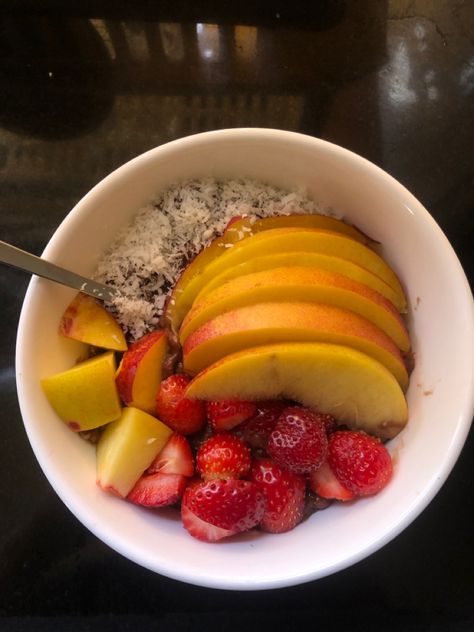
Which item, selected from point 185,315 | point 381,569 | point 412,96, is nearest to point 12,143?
point 185,315

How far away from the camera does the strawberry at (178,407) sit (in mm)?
901

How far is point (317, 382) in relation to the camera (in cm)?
83

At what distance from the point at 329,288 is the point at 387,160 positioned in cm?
42

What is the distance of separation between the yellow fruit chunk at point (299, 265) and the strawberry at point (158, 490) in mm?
268

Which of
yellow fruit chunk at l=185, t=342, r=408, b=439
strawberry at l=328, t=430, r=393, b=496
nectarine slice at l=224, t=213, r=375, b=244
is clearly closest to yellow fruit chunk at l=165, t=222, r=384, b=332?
nectarine slice at l=224, t=213, r=375, b=244

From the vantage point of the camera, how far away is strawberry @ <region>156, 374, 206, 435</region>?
0.90 metres

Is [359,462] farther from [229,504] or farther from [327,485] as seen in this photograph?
[229,504]

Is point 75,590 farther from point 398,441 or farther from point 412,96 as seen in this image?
point 412,96

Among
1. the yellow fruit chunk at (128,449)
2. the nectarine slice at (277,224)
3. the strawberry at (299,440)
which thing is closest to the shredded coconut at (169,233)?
the nectarine slice at (277,224)

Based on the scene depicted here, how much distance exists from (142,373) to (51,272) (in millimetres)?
195

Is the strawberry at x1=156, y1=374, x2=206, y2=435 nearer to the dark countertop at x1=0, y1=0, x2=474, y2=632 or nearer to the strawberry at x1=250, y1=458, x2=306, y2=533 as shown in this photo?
the strawberry at x1=250, y1=458, x2=306, y2=533

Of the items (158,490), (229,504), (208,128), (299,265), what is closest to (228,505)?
(229,504)

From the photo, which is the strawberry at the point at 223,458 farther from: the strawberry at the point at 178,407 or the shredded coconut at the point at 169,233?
the shredded coconut at the point at 169,233

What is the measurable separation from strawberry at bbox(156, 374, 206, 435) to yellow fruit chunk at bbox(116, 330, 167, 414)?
0.05 ft
